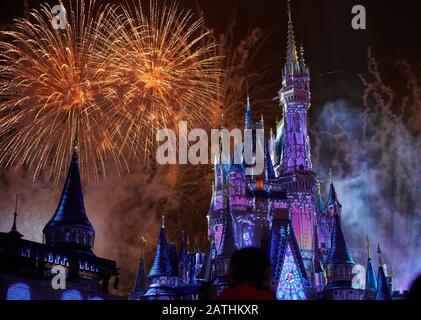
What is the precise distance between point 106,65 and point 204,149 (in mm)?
22064

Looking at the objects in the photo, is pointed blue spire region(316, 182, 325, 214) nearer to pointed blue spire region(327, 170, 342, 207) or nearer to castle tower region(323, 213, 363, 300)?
pointed blue spire region(327, 170, 342, 207)

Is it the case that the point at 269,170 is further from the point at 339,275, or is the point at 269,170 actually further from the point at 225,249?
the point at 339,275

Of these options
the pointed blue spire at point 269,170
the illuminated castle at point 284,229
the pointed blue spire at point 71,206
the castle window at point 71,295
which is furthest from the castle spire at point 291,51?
the castle window at point 71,295

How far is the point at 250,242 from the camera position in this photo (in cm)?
7169

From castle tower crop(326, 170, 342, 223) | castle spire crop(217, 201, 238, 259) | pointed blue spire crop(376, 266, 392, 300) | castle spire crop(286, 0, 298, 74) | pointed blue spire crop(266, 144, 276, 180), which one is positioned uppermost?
castle spire crop(286, 0, 298, 74)

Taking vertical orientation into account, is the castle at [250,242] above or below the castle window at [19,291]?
above

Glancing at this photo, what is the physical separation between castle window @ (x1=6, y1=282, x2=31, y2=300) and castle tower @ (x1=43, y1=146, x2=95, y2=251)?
8.58 meters

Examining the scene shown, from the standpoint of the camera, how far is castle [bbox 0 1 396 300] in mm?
50406

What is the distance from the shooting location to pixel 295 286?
63469 mm

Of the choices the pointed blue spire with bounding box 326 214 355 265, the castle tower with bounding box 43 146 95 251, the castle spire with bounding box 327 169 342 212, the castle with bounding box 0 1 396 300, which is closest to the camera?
the castle with bounding box 0 1 396 300

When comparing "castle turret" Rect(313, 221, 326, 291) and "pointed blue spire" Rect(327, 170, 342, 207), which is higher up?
"pointed blue spire" Rect(327, 170, 342, 207)

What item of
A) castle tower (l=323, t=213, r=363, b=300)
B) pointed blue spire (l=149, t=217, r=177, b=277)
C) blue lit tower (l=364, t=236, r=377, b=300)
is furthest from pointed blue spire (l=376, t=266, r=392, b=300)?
pointed blue spire (l=149, t=217, r=177, b=277)

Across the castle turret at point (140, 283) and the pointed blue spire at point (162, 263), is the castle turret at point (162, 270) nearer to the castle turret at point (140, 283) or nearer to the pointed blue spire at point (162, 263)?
the pointed blue spire at point (162, 263)

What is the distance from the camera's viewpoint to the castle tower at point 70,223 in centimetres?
5550
